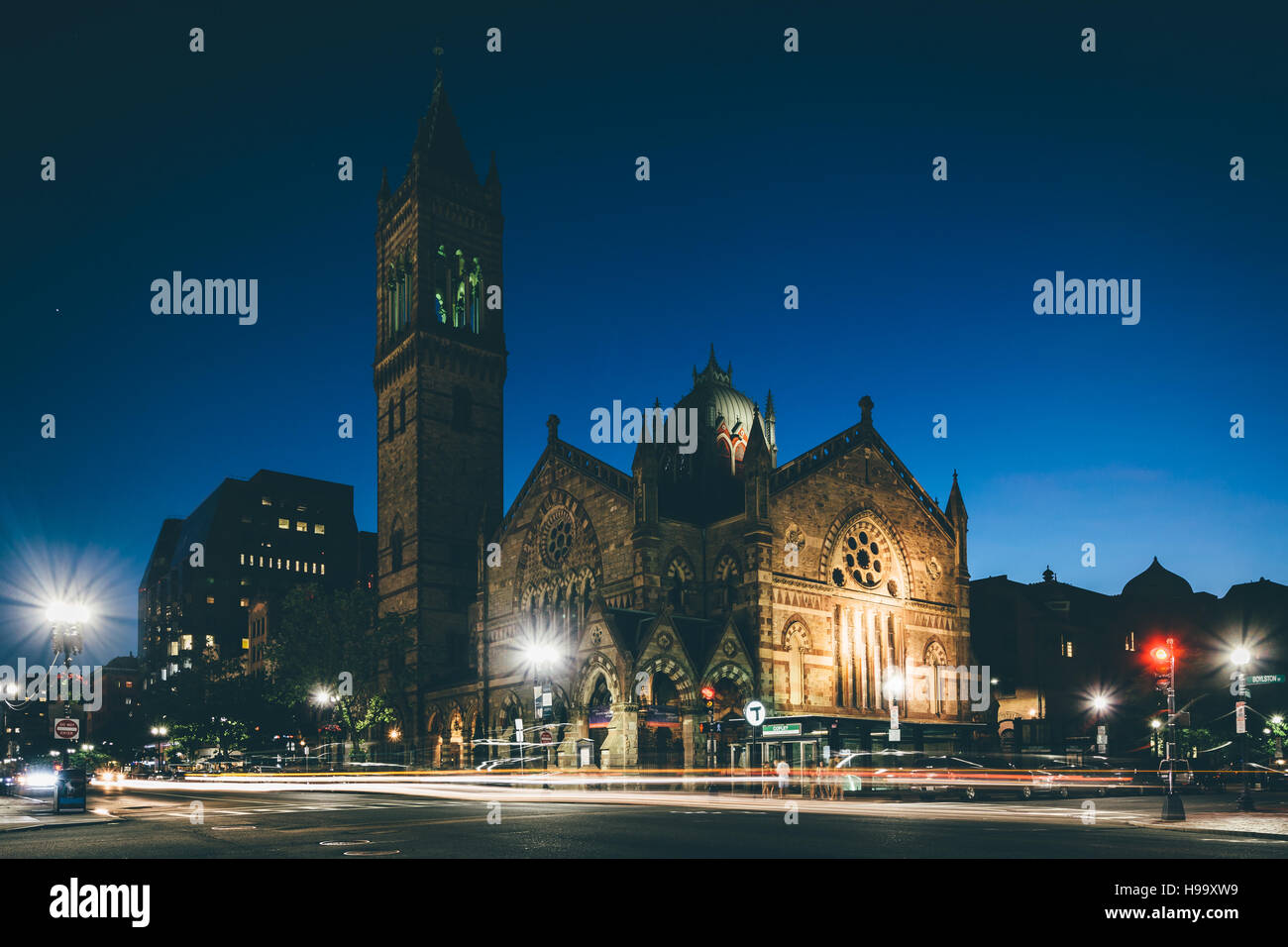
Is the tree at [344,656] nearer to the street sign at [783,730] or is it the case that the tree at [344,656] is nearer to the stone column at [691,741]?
the stone column at [691,741]

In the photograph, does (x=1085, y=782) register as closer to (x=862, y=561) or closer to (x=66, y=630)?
(x=862, y=561)

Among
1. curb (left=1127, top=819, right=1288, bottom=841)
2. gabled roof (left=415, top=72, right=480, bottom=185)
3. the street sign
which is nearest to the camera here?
curb (left=1127, top=819, right=1288, bottom=841)

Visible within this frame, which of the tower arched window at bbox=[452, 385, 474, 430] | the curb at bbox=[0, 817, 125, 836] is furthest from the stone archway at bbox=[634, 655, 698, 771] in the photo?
the tower arched window at bbox=[452, 385, 474, 430]

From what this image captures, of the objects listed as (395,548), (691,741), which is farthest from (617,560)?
(395,548)

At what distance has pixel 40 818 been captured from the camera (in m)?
26.0

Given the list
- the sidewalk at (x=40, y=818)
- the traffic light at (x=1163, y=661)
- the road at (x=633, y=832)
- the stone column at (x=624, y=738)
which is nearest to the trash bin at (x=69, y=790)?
the sidewalk at (x=40, y=818)

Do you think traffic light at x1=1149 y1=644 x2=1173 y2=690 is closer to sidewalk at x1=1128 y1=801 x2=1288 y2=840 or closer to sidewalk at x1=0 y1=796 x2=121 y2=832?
sidewalk at x1=1128 y1=801 x2=1288 y2=840

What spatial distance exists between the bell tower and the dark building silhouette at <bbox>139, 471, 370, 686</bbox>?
74038 millimetres

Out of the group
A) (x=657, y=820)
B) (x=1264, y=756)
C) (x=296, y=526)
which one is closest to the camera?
(x=657, y=820)

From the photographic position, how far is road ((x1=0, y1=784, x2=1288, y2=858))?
611 inches
